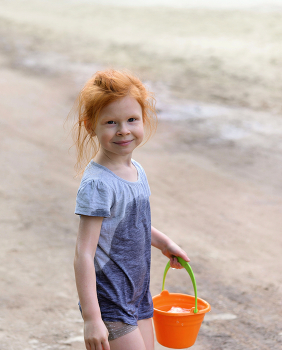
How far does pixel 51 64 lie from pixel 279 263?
9.09 meters

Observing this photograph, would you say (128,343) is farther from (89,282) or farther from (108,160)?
(108,160)

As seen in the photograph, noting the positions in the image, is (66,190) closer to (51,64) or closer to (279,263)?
(279,263)

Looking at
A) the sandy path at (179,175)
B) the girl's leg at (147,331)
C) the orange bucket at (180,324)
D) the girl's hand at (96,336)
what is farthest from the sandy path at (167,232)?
the girl's hand at (96,336)

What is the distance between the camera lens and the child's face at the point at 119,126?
5.66 feet

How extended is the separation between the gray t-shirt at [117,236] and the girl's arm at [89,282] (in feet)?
0.17

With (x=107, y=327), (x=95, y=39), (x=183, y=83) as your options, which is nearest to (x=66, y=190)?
(x=107, y=327)

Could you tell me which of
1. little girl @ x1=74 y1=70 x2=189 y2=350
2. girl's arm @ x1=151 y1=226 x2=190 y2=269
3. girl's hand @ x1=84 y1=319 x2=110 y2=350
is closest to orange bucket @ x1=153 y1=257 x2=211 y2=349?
girl's arm @ x1=151 y1=226 x2=190 y2=269

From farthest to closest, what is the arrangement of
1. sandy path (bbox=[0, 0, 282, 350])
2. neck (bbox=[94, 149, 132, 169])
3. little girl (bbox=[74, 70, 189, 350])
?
sandy path (bbox=[0, 0, 282, 350]), neck (bbox=[94, 149, 132, 169]), little girl (bbox=[74, 70, 189, 350])

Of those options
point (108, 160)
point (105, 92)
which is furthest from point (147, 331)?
point (105, 92)

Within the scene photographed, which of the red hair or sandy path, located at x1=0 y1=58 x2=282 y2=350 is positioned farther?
sandy path, located at x1=0 y1=58 x2=282 y2=350

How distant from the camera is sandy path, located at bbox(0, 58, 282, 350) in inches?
109

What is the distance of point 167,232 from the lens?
412 cm

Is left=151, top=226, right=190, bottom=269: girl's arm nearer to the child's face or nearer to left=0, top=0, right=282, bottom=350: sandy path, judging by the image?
the child's face

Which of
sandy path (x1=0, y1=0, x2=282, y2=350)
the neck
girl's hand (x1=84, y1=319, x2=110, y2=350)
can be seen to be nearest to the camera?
girl's hand (x1=84, y1=319, x2=110, y2=350)
